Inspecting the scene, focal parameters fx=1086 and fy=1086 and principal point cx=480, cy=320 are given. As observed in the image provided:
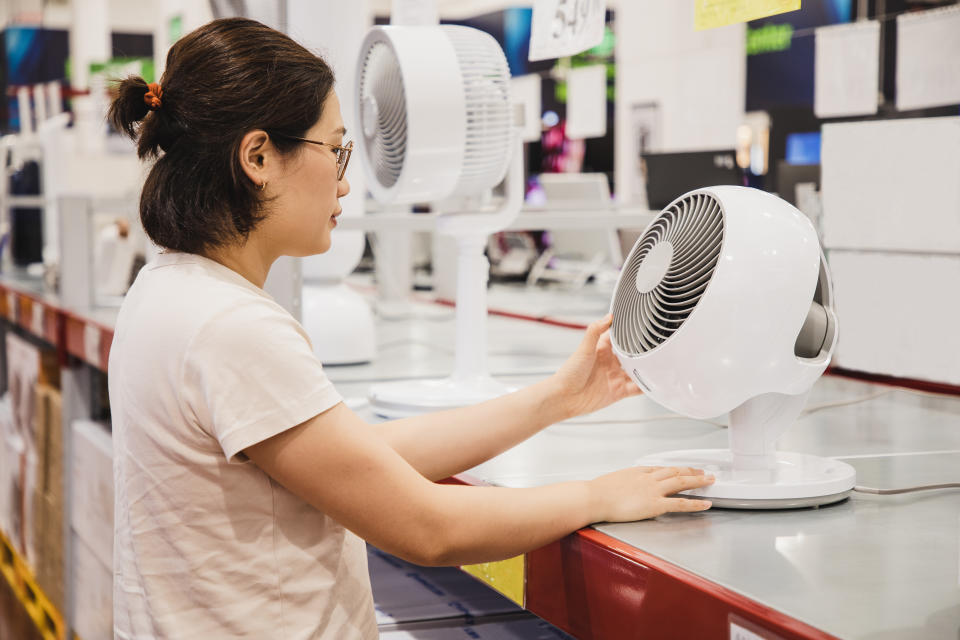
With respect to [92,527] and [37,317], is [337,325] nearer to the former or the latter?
[92,527]

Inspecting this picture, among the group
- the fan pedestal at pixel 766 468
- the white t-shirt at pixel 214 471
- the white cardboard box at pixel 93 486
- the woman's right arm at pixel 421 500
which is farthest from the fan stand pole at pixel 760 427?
the white cardboard box at pixel 93 486

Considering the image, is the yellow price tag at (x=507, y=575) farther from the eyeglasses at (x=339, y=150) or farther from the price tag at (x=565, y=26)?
the price tag at (x=565, y=26)

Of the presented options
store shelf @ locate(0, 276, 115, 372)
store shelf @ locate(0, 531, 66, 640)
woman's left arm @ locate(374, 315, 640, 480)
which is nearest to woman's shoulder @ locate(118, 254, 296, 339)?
woman's left arm @ locate(374, 315, 640, 480)

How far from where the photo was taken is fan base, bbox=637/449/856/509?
104cm

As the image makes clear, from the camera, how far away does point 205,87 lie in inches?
39.0

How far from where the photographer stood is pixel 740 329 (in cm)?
99

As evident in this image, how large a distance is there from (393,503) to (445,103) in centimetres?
74

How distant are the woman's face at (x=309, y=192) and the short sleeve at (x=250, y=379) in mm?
151

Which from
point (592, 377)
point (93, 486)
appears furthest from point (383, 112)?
point (93, 486)

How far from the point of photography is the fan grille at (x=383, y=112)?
61.4 inches

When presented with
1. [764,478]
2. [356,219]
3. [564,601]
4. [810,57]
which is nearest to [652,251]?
[764,478]

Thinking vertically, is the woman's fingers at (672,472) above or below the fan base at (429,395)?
above

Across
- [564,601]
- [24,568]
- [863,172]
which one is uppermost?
[863,172]

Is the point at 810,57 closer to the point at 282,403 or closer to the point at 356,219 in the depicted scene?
the point at 356,219
